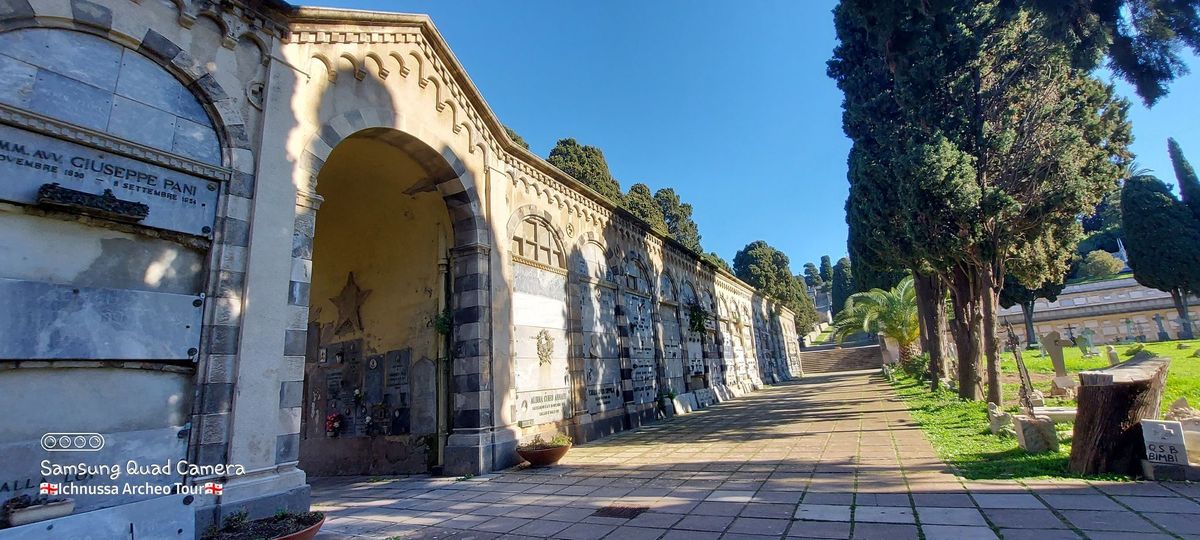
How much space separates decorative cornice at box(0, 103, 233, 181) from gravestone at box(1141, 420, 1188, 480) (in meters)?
10.0

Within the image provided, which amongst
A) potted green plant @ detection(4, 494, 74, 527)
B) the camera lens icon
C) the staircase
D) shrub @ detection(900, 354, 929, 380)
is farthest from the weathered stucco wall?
the staircase

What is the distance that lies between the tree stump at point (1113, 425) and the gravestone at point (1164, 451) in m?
0.13

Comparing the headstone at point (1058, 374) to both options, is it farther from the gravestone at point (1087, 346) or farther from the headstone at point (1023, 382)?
the gravestone at point (1087, 346)

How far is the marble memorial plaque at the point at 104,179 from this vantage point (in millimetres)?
4082

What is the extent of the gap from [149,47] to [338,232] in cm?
567

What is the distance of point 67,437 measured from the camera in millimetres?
4094

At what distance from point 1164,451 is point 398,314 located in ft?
34.9

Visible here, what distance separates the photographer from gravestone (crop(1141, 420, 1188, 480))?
4750 mm

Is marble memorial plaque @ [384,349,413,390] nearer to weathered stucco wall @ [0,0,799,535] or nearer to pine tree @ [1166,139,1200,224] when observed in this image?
weathered stucco wall @ [0,0,799,535]

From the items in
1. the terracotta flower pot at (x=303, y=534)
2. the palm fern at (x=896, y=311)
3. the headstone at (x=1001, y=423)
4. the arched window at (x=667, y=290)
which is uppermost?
the arched window at (x=667, y=290)

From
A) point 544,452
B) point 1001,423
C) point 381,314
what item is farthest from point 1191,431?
point 381,314

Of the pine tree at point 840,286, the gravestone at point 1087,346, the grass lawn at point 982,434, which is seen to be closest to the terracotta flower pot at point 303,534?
the grass lawn at point 982,434

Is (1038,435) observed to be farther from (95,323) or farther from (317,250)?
(317,250)

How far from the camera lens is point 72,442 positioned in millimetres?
4102
